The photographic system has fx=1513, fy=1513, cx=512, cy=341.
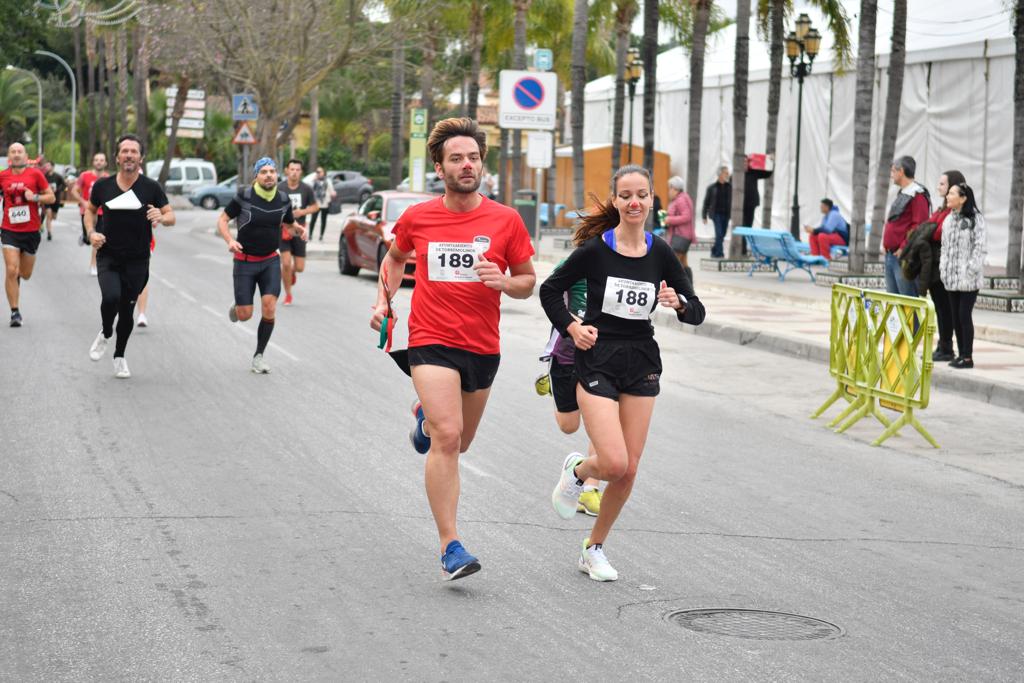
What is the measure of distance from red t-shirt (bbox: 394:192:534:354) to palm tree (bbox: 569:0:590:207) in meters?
29.3

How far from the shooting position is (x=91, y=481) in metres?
8.15

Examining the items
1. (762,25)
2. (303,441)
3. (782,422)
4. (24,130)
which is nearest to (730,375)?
(782,422)

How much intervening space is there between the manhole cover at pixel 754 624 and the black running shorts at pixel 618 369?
980mm

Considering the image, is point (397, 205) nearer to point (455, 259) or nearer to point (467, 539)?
point (467, 539)

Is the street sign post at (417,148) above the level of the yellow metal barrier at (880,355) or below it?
above

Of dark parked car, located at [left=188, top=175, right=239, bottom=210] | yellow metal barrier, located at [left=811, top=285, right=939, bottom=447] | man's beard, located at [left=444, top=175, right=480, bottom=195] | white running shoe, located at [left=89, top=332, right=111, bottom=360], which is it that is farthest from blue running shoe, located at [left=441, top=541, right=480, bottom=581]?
dark parked car, located at [left=188, top=175, right=239, bottom=210]

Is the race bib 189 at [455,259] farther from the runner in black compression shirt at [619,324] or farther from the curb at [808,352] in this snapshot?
the curb at [808,352]

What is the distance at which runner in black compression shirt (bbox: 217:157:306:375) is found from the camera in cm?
1256

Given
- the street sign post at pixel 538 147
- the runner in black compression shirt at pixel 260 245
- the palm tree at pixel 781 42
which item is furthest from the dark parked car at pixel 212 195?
the runner in black compression shirt at pixel 260 245

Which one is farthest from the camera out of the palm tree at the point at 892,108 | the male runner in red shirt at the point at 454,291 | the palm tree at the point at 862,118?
the palm tree at the point at 892,108

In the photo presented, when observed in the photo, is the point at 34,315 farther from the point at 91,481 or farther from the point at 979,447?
the point at 979,447

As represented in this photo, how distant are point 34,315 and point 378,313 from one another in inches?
458

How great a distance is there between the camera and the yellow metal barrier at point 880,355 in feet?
33.7

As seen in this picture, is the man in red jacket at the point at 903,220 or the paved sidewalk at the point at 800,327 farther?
the man in red jacket at the point at 903,220
